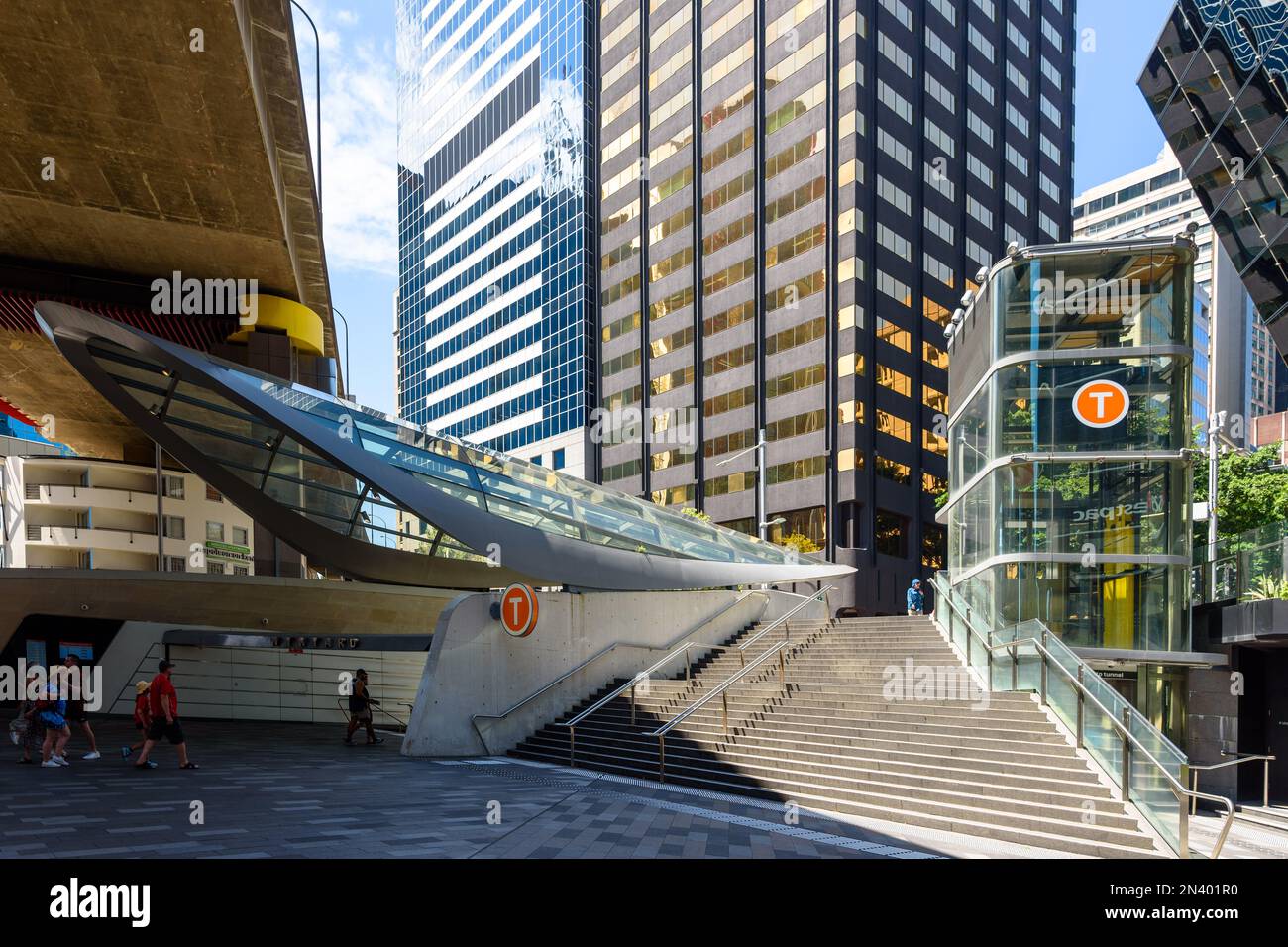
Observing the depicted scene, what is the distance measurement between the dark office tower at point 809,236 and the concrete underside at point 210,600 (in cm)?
3178

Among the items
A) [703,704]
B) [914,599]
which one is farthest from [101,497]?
[703,704]

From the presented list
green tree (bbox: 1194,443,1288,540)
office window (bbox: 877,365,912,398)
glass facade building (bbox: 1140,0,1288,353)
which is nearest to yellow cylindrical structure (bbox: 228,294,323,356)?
glass facade building (bbox: 1140,0,1288,353)

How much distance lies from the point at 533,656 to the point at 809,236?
44.5 metres

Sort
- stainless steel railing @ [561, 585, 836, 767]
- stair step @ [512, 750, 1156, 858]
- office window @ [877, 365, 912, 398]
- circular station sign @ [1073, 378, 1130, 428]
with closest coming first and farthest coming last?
stair step @ [512, 750, 1156, 858] < stainless steel railing @ [561, 585, 836, 767] < circular station sign @ [1073, 378, 1130, 428] < office window @ [877, 365, 912, 398]

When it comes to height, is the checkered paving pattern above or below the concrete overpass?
below

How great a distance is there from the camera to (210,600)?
74.9 feet

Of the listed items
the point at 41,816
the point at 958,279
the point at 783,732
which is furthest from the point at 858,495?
the point at 41,816

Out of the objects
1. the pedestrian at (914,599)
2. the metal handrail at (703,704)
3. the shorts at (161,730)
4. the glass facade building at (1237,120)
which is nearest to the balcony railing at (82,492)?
the shorts at (161,730)

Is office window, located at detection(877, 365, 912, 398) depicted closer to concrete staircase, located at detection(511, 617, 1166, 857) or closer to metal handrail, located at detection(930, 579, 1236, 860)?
concrete staircase, located at detection(511, 617, 1166, 857)

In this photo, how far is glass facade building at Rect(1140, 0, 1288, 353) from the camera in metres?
24.4

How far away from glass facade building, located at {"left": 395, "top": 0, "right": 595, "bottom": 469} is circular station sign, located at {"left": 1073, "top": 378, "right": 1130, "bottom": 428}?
2158 inches

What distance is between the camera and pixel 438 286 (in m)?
89.4

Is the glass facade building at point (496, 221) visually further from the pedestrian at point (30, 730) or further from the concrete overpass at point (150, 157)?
the pedestrian at point (30, 730)

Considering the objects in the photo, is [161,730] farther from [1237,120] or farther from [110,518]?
[110,518]
